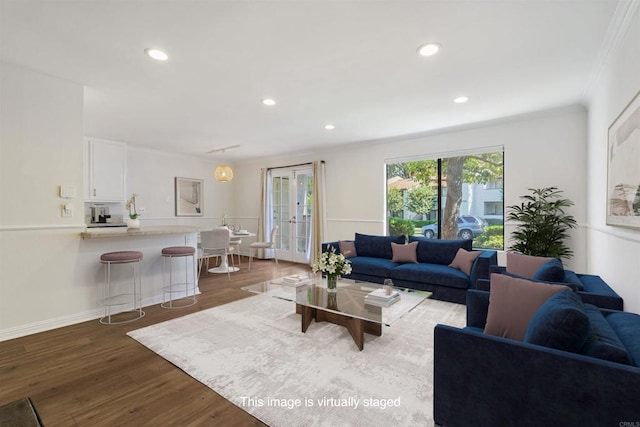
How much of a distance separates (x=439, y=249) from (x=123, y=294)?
4426mm

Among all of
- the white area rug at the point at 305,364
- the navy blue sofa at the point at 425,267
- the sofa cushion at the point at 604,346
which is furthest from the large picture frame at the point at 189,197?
the sofa cushion at the point at 604,346

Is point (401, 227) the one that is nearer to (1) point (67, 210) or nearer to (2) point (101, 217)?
(1) point (67, 210)

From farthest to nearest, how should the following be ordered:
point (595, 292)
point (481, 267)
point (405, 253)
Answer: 1. point (405, 253)
2. point (481, 267)
3. point (595, 292)

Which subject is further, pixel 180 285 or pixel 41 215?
pixel 180 285

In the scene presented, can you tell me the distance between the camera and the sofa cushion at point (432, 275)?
150 inches

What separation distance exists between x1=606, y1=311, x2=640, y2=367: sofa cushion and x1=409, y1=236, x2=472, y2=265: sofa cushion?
2.56 metres

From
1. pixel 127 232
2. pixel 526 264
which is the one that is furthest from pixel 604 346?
pixel 127 232

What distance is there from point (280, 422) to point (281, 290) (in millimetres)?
1568

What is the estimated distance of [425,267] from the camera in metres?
4.19

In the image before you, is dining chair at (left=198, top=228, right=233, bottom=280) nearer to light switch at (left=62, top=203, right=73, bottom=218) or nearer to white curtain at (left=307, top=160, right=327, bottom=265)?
white curtain at (left=307, top=160, right=327, bottom=265)

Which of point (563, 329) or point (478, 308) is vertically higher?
point (563, 329)

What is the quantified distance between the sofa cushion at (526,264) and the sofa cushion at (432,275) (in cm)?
94

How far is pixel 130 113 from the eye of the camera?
4.24m

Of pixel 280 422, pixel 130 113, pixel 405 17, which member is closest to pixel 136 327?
pixel 280 422
